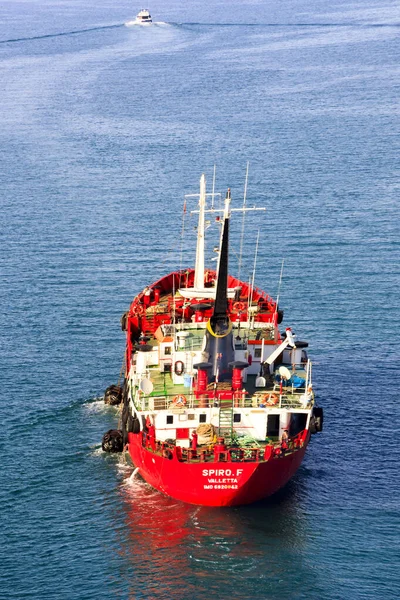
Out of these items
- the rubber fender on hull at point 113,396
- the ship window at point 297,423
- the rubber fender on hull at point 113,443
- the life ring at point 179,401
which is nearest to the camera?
the life ring at point 179,401

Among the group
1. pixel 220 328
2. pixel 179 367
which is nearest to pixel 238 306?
pixel 179 367

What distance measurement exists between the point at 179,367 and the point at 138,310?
12062 millimetres

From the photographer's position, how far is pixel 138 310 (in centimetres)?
8631

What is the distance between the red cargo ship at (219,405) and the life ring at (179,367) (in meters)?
0.06

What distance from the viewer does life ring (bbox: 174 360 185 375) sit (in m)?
75.2

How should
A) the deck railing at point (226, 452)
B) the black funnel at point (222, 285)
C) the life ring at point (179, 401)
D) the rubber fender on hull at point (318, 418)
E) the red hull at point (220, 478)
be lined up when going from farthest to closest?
1. the black funnel at point (222, 285)
2. the rubber fender on hull at point (318, 418)
3. the life ring at point (179, 401)
4. the deck railing at point (226, 452)
5. the red hull at point (220, 478)

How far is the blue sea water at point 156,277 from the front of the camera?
213ft

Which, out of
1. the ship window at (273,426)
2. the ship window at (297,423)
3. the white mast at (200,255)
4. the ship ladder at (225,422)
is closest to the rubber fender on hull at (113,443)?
the ship ladder at (225,422)

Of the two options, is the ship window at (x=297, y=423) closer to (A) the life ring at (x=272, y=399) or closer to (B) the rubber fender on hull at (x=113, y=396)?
(A) the life ring at (x=272, y=399)

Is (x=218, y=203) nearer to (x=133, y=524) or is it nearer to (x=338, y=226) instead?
(x=338, y=226)

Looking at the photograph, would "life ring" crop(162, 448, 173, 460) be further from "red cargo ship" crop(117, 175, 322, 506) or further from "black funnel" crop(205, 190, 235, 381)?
"black funnel" crop(205, 190, 235, 381)

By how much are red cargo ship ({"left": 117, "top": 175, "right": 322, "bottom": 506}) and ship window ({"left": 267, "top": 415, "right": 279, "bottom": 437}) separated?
62mm

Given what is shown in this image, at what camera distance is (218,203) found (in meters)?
133

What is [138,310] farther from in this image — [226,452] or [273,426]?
[226,452]
